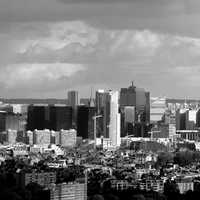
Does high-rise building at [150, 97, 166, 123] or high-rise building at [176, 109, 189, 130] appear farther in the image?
high-rise building at [150, 97, 166, 123]

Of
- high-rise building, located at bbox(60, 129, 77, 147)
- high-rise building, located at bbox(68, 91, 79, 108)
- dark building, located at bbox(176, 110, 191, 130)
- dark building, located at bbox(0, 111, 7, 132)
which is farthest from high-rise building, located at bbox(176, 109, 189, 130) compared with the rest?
high-rise building, located at bbox(60, 129, 77, 147)

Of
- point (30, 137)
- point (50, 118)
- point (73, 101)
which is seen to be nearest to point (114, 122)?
point (30, 137)

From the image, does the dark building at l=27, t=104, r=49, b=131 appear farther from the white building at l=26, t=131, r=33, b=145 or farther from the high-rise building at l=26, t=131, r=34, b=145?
the high-rise building at l=26, t=131, r=34, b=145

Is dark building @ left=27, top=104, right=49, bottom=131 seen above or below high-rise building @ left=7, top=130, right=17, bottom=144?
above

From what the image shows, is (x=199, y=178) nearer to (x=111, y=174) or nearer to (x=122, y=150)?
(x=111, y=174)

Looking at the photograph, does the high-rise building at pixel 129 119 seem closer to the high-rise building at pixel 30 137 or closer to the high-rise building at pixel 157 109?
the high-rise building at pixel 157 109

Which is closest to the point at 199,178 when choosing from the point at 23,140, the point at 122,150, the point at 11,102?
the point at 122,150

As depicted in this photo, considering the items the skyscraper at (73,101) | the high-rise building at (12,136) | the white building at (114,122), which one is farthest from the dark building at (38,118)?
the white building at (114,122)
